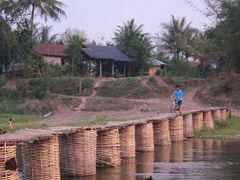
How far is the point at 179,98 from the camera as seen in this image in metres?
25.8

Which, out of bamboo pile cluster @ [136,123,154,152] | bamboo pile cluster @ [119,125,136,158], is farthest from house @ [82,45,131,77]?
bamboo pile cluster @ [119,125,136,158]

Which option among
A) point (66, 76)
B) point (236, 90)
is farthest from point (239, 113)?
point (66, 76)

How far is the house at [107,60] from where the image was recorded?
54.2 meters

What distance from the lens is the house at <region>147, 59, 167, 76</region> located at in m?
59.4

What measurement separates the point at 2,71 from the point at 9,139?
41.3 m

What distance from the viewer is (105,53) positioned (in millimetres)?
55781

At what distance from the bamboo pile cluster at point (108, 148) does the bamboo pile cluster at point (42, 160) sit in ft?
12.0

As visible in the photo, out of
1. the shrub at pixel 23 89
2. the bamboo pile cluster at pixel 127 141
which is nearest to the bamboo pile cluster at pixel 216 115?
the bamboo pile cluster at pixel 127 141

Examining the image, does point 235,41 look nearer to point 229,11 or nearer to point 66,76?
point 229,11

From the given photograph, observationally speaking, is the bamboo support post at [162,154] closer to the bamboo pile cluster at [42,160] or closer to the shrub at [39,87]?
the bamboo pile cluster at [42,160]

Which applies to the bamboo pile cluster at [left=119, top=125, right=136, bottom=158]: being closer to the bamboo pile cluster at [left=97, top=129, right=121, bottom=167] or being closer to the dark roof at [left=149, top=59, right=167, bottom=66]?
the bamboo pile cluster at [left=97, top=129, right=121, bottom=167]

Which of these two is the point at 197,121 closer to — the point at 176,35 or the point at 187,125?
the point at 187,125

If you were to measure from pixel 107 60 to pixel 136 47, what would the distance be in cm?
337

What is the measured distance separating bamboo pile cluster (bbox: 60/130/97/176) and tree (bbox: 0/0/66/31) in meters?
37.1
